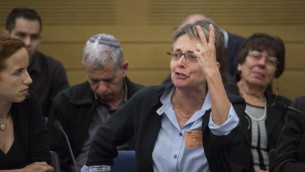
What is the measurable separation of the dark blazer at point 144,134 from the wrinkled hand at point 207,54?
0.97 feet

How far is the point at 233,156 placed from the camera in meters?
3.44

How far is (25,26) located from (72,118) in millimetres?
1431

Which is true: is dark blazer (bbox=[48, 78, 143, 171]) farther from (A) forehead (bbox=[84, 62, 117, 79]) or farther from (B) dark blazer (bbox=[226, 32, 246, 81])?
(B) dark blazer (bbox=[226, 32, 246, 81])

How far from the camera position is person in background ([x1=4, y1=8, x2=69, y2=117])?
559cm

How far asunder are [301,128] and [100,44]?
1512mm

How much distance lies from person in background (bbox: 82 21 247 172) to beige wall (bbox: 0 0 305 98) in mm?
2946

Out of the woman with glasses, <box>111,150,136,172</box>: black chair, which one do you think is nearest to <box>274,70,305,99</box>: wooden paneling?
the woman with glasses

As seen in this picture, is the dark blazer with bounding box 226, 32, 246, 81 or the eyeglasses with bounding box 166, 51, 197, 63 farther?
the dark blazer with bounding box 226, 32, 246, 81

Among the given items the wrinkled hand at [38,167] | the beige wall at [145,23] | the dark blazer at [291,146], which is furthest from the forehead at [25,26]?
the dark blazer at [291,146]

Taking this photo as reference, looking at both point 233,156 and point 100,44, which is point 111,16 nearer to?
point 100,44

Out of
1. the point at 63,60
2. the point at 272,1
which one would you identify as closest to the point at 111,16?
the point at 63,60

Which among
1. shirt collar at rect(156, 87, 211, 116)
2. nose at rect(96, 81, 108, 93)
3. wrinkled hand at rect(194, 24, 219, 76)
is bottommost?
nose at rect(96, 81, 108, 93)

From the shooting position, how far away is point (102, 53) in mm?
4387

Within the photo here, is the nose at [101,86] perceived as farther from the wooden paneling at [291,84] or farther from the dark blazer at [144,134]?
the wooden paneling at [291,84]
